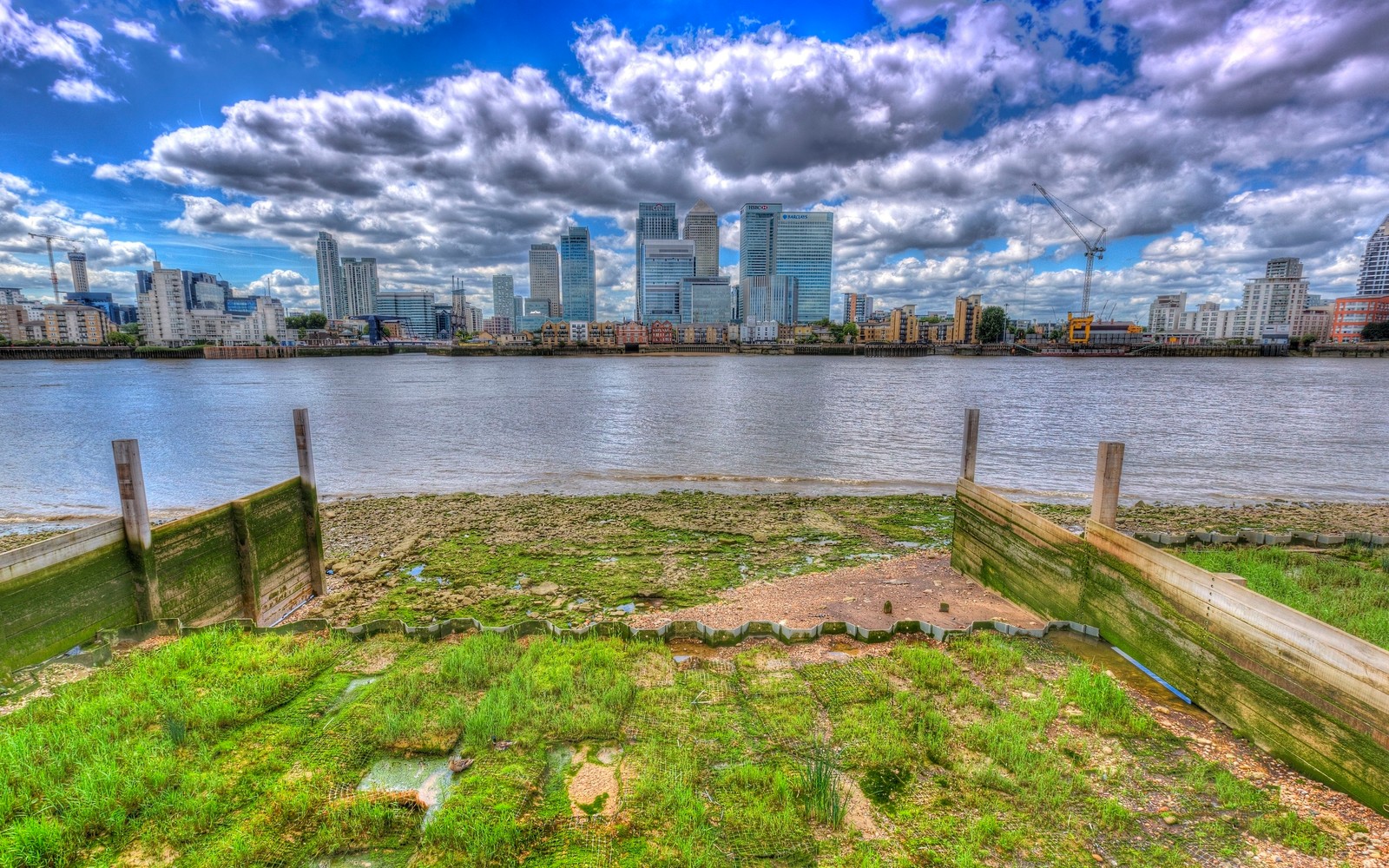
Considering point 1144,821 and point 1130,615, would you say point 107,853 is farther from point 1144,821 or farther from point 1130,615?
point 1130,615

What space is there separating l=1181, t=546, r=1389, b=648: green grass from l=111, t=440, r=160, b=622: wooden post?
45.9ft

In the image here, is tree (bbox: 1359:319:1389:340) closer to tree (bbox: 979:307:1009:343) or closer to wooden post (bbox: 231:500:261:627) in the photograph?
tree (bbox: 979:307:1009:343)

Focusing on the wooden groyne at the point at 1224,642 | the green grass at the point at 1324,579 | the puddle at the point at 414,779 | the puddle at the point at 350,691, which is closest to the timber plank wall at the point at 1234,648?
the wooden groyne at the point at 1224,642

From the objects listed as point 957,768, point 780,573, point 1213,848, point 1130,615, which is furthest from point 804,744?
point 780,573

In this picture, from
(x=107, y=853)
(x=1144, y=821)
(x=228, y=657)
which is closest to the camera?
(x=107, y=853)

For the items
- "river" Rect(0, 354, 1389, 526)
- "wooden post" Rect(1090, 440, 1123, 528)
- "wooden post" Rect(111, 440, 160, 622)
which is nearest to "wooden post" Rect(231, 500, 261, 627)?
"wooden post" Rect(111, 440, 160, 622)

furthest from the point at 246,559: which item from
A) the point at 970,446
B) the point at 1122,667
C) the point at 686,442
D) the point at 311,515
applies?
the point at 686,442

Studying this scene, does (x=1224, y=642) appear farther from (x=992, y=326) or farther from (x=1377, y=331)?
(x=1377, y=331)

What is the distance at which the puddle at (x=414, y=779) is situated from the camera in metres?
4.59

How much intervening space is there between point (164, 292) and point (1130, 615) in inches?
10155

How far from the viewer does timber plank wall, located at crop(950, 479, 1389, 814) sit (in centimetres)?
444

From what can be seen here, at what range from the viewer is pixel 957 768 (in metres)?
4.89

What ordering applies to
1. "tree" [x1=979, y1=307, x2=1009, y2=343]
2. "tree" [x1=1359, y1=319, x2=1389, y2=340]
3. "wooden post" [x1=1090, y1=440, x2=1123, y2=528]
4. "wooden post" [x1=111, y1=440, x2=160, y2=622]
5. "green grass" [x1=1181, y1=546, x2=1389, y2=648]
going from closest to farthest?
"green grass" [x1=1181, y1=546, x2=1389, y2=648] < "wooden post" [x1=111, y1=440, x2=160, y2=622] < "wooden post" [x1=1090, y1=440, x2=1123, y2=528] < "tree" [x1=1359, y1=319, x2=1389, y2=340] < "tree" [x1=979, y1=307, x2=1009, y2=343]

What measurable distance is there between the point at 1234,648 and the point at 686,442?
23.5 metres
